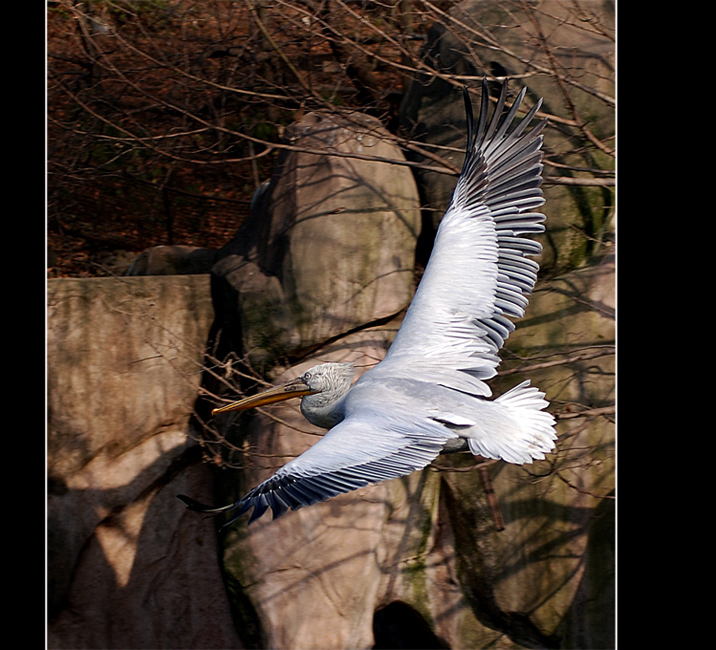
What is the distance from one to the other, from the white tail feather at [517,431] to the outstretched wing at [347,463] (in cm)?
20

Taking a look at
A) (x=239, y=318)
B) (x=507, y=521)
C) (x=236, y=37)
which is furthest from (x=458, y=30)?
(x=507, y=521)

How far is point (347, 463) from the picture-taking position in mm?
2395

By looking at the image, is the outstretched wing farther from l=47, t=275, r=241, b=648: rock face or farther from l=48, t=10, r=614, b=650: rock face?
l=47, t=275, r=241, b=648: rock face

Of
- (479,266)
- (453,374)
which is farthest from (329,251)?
(453,374)

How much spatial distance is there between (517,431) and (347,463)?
74 centimetres

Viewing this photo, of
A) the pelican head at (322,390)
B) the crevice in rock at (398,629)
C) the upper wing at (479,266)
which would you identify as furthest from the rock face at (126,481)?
the upper wing at (479,266)

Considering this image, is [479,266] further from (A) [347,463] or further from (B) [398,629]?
(B) [398,629]

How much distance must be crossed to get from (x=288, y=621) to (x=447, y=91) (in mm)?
3159

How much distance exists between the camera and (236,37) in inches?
204

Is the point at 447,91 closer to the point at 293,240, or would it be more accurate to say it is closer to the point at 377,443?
the point at 293,240

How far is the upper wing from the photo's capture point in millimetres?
3029

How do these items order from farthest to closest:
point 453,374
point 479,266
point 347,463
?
1. point 479,266
2. point 453,374
3. point 347,463

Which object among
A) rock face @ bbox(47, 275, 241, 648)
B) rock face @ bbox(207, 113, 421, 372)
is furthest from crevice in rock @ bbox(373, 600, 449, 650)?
rock face @ bbox(207, 113, 421, 372)

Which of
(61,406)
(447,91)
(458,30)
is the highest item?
(458,30)
